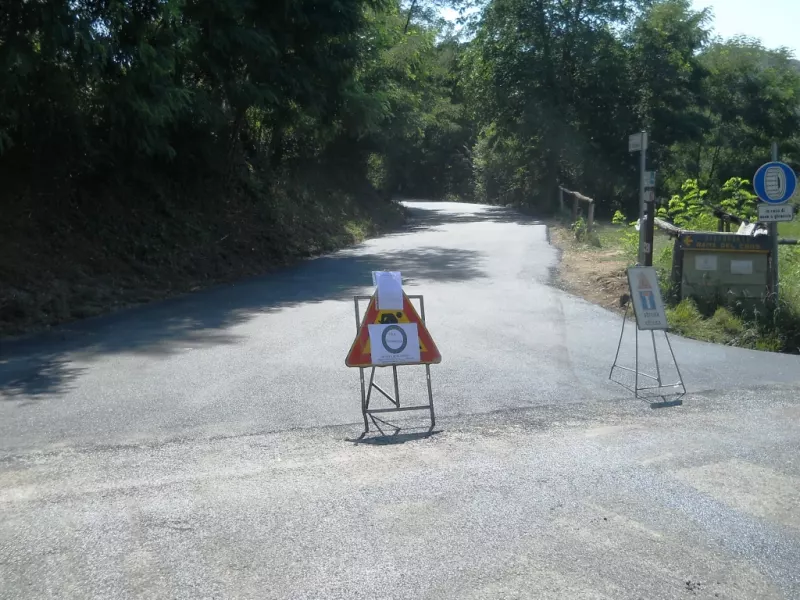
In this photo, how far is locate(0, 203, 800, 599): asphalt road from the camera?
15.5 ft

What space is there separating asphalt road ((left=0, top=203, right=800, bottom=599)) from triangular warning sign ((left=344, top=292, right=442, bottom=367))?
55 cm

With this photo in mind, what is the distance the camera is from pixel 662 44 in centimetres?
4031

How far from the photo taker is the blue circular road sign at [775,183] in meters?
11.9

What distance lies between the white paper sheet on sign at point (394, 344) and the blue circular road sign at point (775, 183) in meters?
6.19

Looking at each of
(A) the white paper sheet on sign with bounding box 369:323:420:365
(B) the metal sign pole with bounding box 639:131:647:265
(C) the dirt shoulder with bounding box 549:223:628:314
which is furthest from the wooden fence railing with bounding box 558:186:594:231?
(A) the white paper sheet on sign with bounding box 369:323:420:365

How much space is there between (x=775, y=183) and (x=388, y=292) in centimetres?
650

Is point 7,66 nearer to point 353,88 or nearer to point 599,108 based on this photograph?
point 353,88

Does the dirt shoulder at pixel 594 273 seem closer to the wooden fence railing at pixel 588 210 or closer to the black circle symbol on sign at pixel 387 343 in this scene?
the wooden fence railing at pixel 588 210

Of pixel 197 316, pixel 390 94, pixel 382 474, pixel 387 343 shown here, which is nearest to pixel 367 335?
pixel 387 343

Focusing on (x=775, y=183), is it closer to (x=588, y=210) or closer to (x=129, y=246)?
Result: (x=129, y=246)

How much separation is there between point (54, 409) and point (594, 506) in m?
4.96

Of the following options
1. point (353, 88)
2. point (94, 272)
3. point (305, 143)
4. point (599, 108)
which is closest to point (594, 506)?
point (94, 272)

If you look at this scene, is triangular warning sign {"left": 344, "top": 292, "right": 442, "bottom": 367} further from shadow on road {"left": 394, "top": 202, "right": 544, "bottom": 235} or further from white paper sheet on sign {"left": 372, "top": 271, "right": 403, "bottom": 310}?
shadow on road {"left": 394, "top": 202, "right": 544, "bottom": 235}


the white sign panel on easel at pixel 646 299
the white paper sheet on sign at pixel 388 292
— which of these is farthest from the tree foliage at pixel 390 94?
the white sign panel on easel at pixel 646 299
